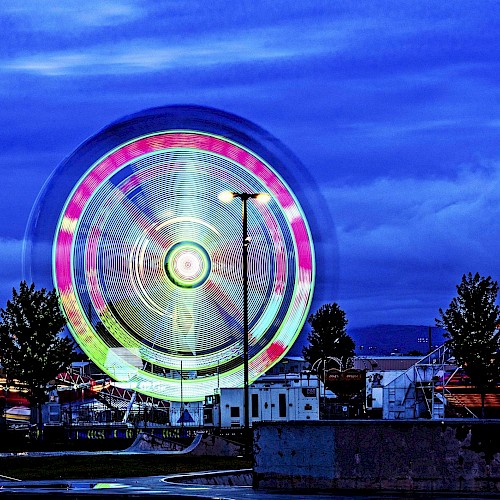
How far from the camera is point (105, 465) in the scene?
28484mm

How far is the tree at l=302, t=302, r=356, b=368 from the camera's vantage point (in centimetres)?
11300

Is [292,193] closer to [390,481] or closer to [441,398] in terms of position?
[441,398]

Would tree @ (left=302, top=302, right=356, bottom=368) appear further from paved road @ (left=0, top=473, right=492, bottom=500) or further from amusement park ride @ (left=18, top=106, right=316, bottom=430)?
paved road @ (left=0, top=473, right=492, bottom=500)

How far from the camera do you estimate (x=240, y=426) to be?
58.3 meters

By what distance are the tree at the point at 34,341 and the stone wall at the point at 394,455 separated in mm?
37687

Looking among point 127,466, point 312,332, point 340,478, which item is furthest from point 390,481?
point 312,332

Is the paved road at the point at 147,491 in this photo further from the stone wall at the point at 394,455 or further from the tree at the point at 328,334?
the tree at the point at 328,334

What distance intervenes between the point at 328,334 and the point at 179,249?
185ft

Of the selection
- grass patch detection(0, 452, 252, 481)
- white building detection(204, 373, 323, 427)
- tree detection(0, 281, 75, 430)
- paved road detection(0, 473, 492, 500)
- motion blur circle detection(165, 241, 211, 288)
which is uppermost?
motion blur circle detection(165, 241, 211, 288)

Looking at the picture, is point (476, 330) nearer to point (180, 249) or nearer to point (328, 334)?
point (180, 249)

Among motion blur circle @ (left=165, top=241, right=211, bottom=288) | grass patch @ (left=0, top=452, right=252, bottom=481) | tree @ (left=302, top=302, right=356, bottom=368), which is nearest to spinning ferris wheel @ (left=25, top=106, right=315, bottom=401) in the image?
motion blur circle @ (left=165, top=241, right=211, bottom=288)

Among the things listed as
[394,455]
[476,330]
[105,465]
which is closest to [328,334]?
[476,330]

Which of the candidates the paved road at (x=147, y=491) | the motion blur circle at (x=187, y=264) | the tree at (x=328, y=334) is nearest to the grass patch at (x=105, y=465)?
the paved road at (x=147, y=491)

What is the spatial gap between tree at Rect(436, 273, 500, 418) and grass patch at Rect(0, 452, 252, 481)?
27.8 meters
